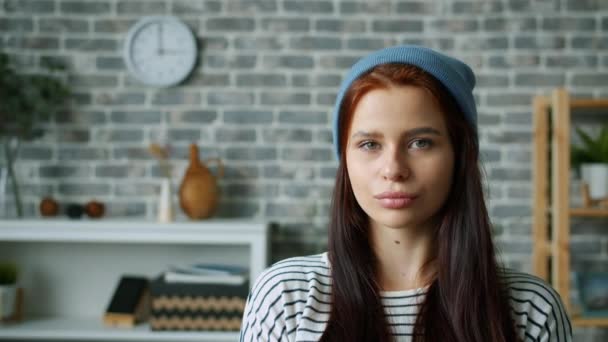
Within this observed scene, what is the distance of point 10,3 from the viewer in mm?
2617

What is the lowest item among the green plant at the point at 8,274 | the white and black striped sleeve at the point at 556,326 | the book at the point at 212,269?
the green plant at the point at 8,274

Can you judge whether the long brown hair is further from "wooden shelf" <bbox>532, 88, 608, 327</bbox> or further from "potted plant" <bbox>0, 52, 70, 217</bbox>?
"potted plant" <bbox>0, 52, 70, 217</bbox>

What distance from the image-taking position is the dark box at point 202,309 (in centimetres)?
235

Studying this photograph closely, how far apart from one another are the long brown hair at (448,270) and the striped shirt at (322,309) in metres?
0.02

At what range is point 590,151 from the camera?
7.72 ft

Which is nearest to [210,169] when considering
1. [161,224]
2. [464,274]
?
[161,224]

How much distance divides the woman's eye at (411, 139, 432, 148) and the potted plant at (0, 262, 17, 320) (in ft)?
6.62

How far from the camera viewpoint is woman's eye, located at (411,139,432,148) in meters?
1.01

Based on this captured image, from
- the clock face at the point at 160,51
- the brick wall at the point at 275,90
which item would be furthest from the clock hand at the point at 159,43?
the brick wall at the point at 275,90

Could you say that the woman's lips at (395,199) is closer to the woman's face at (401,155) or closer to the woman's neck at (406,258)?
the woman's face at (401,155)

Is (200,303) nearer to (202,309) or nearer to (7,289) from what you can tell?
(202,309)

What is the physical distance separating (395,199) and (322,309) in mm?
248

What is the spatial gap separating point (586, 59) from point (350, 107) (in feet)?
6.14

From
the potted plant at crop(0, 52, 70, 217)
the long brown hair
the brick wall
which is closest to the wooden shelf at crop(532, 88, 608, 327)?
the brick wall
